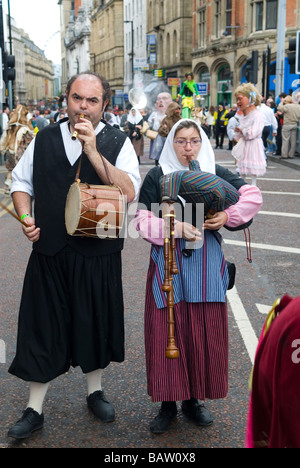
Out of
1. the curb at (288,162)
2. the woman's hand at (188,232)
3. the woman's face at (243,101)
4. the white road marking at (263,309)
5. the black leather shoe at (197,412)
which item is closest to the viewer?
the woman's hand at (188,232)

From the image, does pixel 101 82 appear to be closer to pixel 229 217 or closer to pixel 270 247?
pixel 229 217

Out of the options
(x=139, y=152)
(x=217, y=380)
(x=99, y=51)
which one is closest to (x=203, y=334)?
(x=217, y=380)

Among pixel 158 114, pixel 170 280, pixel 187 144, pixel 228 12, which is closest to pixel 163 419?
pixel 170 280

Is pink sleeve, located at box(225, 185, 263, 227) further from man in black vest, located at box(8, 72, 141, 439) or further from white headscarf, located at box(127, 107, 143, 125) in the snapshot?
white headscarf, located at box(127, 107, 143, 125)

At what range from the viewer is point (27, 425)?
10.9ft

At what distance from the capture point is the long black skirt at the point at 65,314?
334cm

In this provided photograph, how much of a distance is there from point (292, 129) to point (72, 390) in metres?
16.4

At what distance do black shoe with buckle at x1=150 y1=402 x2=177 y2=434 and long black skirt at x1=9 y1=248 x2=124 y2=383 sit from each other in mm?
404

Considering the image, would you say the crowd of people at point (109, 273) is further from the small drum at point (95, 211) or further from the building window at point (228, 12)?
the building window at point (228, 12)

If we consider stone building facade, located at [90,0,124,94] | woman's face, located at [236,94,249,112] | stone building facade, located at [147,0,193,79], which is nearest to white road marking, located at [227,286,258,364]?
woman's face, located at [236,94,249,112]

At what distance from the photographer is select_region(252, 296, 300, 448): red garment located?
1621mm

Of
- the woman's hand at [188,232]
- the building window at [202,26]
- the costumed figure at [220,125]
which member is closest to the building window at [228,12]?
the building window at [202,26]

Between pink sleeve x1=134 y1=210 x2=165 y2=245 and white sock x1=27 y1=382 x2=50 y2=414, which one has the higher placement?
pink sleeve x1=134 y1=210 x2=165 y2=245
